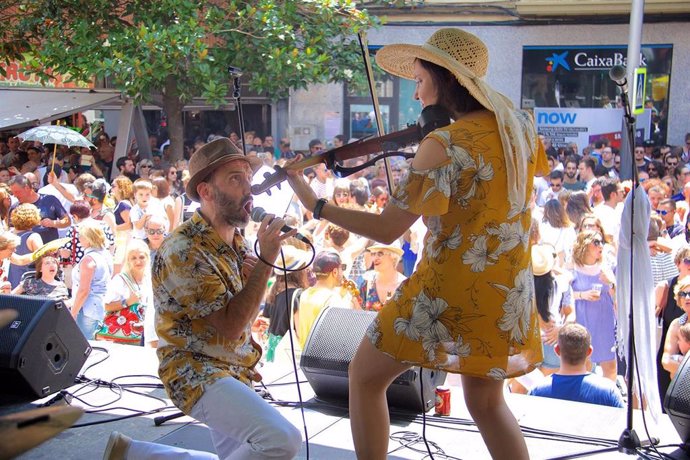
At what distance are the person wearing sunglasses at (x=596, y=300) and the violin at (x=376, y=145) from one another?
3.11 meters

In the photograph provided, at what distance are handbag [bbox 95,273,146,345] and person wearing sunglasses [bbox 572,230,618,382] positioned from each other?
317cm

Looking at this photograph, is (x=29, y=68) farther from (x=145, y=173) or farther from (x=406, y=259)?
(x=406, y=259)

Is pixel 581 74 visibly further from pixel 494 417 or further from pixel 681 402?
pixel 494 417

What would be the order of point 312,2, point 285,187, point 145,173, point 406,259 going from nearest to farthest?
point 285,187
point 406,259
point 312,2
point 145,173

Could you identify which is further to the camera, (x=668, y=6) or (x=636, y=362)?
(x=668, y=6)

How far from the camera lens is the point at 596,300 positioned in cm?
578

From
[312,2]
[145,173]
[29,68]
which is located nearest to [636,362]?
[312,2]

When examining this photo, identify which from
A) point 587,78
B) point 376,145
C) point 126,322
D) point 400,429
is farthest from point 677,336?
point 587,78

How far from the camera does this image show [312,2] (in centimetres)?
1134

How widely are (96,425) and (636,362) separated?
9.13ft

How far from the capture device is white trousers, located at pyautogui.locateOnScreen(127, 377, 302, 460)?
2.75 meters

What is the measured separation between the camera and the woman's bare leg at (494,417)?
2.87 m

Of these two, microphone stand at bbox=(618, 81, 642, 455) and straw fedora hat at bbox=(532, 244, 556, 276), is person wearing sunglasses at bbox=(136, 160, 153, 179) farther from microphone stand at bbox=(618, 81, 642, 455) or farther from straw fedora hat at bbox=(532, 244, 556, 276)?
microphone stand at bbox=(618, 81, 642, 455)

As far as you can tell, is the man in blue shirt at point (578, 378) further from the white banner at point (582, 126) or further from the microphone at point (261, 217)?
the white banner at point (582, 126)
